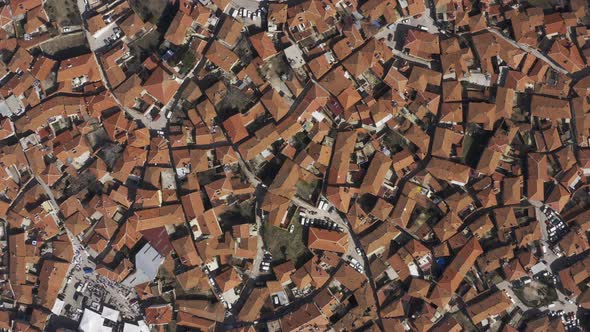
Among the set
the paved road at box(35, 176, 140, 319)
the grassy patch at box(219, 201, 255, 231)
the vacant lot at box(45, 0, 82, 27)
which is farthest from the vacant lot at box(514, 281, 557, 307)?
the vacant lot at box(45, 0, 82, 27)

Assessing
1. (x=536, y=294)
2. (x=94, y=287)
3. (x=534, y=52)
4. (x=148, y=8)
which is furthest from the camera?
(x=148, y=8)

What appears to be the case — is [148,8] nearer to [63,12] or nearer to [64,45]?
[63,12]

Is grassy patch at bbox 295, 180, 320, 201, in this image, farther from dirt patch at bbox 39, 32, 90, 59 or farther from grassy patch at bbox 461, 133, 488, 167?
dirt patch at bbox 39, 32, 90, 59

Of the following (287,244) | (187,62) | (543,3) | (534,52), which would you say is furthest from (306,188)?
(543,3)

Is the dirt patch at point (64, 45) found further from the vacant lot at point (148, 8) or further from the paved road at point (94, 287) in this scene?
the paved road at point (94, 287)

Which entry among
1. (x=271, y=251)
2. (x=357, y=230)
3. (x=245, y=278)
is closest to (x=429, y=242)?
(x=357, y=230)

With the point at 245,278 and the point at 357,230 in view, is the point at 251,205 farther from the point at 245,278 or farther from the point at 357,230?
the point at 357,230
